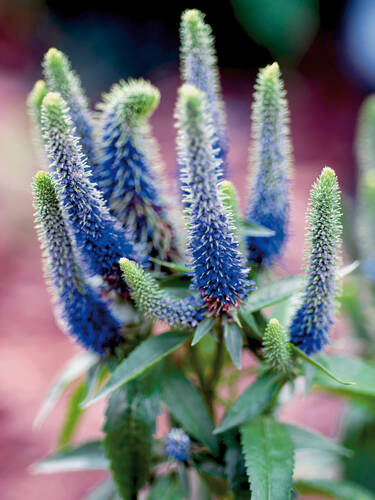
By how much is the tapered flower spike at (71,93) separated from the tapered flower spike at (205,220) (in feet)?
0.58

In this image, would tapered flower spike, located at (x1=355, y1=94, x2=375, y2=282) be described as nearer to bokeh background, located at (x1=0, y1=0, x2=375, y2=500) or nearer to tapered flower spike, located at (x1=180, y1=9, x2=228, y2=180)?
tapered flower spike, located at (x1=180, y1=9, x2=228, y2=180)

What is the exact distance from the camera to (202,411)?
104 centimetres

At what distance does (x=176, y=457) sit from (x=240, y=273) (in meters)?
0.37

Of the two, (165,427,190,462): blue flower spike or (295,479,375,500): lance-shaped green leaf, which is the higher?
(165,427,190,462): blue flower spike

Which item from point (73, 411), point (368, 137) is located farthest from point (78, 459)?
point (368, 137)

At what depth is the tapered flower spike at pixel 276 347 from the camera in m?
0.87

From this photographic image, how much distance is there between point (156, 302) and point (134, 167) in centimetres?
22

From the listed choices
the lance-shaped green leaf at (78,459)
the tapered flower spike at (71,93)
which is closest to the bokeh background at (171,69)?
the lance-shaped green leaf at (78,459)

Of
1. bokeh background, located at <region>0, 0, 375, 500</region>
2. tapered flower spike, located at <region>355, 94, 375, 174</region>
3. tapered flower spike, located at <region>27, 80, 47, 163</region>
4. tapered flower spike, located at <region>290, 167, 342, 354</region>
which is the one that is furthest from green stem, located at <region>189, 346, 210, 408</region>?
bokeh background, located at <region>0, 0, 375, 500</region>

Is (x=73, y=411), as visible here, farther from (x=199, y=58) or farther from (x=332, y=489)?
(x=199, y=58)

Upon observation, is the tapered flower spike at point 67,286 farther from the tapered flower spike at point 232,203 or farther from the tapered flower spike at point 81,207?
the tapered flower spike at point 232,203

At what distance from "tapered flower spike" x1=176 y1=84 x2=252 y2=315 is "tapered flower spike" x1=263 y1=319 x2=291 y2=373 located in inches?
2.9

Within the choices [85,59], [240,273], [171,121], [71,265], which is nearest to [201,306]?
[240,273]

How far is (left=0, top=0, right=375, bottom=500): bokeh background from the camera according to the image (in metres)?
3.54
